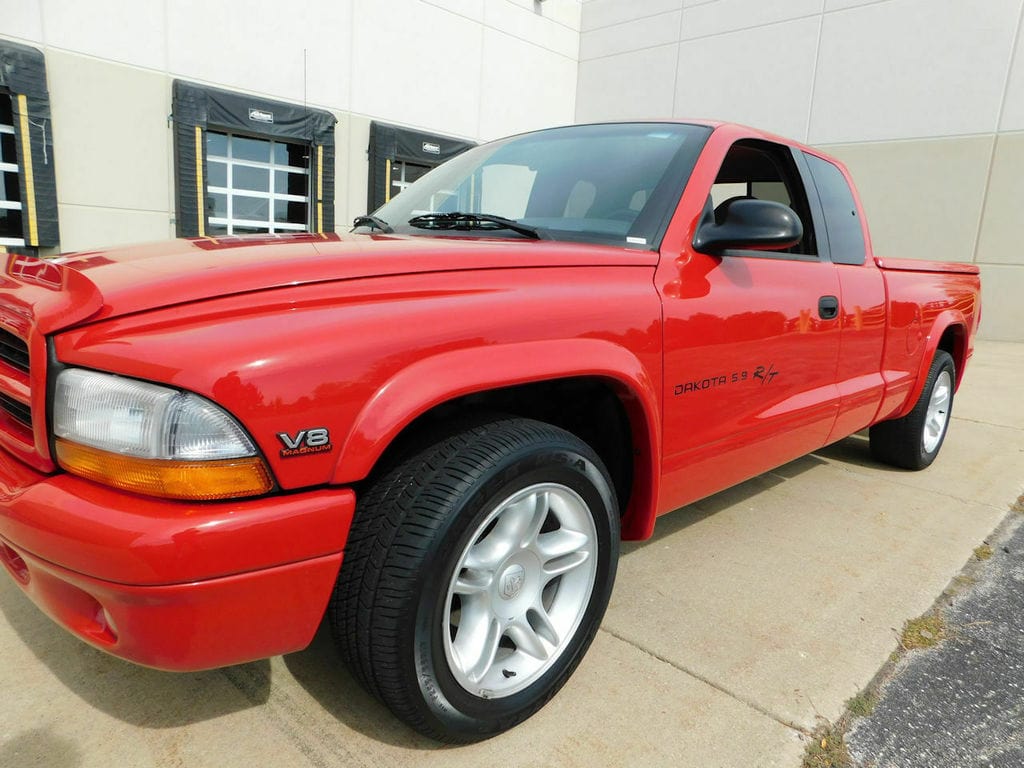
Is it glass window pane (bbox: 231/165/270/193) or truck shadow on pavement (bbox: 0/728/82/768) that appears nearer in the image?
truck shadow on pavement (bbox: 0/728/82/768)

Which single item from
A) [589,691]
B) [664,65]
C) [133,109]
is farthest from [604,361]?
[664,65]

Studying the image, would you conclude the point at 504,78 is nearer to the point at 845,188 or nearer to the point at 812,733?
the point at 845,188

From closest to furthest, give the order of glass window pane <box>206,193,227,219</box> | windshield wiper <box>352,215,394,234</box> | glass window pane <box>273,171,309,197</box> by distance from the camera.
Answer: windshield wiper <box>352,215,394,234</box>
glass window pane <box>206,193,227,219</box>
glass window pane <box>273,171,309,197</box>

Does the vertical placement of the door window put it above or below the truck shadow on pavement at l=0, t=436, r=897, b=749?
above

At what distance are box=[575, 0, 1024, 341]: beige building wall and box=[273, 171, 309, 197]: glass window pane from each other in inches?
309

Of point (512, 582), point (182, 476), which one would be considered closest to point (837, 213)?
point (512, 582)

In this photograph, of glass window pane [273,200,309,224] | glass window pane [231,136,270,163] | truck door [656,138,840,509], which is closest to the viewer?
truck door [656,138,840,509]

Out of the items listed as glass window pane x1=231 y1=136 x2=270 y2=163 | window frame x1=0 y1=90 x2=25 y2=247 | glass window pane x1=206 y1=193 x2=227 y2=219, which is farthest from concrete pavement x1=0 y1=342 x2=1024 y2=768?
glass window pane x1=231 y1=136 x2=270 y2=163

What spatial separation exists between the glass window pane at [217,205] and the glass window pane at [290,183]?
2.77 ft

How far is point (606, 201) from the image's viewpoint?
89.8 inches

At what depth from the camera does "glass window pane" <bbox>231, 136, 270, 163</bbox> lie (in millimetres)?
9711

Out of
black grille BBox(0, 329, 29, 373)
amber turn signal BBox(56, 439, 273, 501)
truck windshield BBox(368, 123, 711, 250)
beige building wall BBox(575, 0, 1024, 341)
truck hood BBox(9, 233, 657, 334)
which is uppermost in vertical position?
beige building wall BBox(575, 0, 1024, 341)

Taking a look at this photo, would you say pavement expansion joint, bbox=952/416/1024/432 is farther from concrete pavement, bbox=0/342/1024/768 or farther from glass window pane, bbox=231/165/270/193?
glass window pane, bbox=231/165/270/193

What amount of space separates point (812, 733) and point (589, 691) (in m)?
0.58
